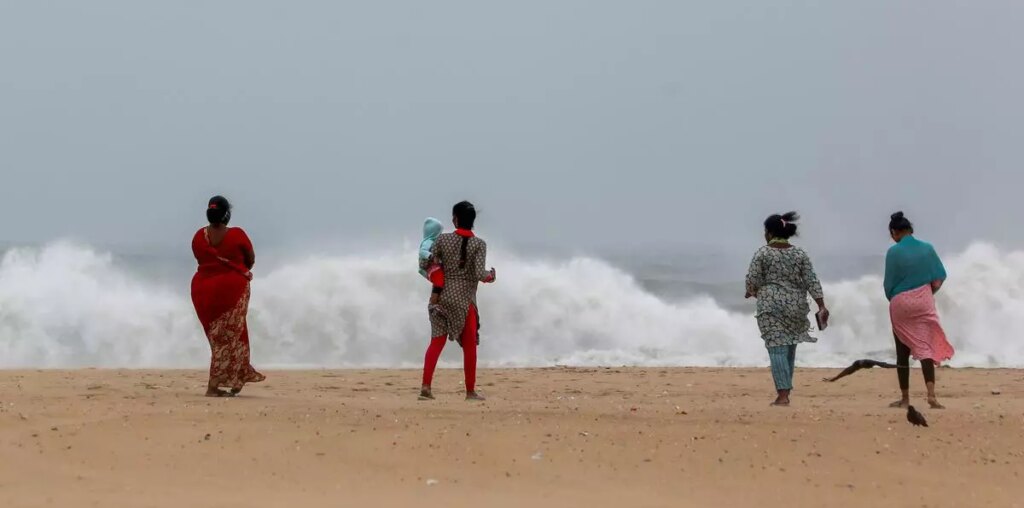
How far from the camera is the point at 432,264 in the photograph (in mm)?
9086

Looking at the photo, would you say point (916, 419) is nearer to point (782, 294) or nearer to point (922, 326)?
point (922, 326)

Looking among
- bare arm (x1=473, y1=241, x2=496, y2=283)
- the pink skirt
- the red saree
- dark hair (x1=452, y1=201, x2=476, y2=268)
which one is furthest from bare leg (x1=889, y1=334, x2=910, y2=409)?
the red saree

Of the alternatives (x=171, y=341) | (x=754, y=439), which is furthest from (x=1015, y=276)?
(x=754, y=439)

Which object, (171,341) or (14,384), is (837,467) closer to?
(14,384)

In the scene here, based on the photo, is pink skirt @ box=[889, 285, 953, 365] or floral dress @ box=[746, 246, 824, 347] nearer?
pink skirt @ box=[889, 285, 953, 365]

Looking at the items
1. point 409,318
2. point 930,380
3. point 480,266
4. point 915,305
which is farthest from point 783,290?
point 409,318

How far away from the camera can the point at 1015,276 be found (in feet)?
74.5

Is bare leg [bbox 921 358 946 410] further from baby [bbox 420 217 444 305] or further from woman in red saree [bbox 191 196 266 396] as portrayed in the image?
woman in red saree [bbox 191 196 266 396]

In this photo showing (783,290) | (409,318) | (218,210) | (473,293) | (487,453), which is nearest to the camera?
(487,453)

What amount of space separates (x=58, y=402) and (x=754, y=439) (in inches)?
196

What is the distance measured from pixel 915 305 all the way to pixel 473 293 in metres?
3.59

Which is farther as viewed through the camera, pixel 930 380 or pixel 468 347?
pixel 468 347

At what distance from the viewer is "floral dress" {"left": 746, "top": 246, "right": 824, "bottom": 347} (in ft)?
29.1

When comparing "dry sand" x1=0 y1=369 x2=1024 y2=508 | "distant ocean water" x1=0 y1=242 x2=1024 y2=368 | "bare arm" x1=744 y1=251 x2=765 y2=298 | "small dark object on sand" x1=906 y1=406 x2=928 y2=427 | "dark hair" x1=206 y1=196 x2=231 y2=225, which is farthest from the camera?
"distant ocean water" x1=0 y1=242 x2=1024 y2=368
